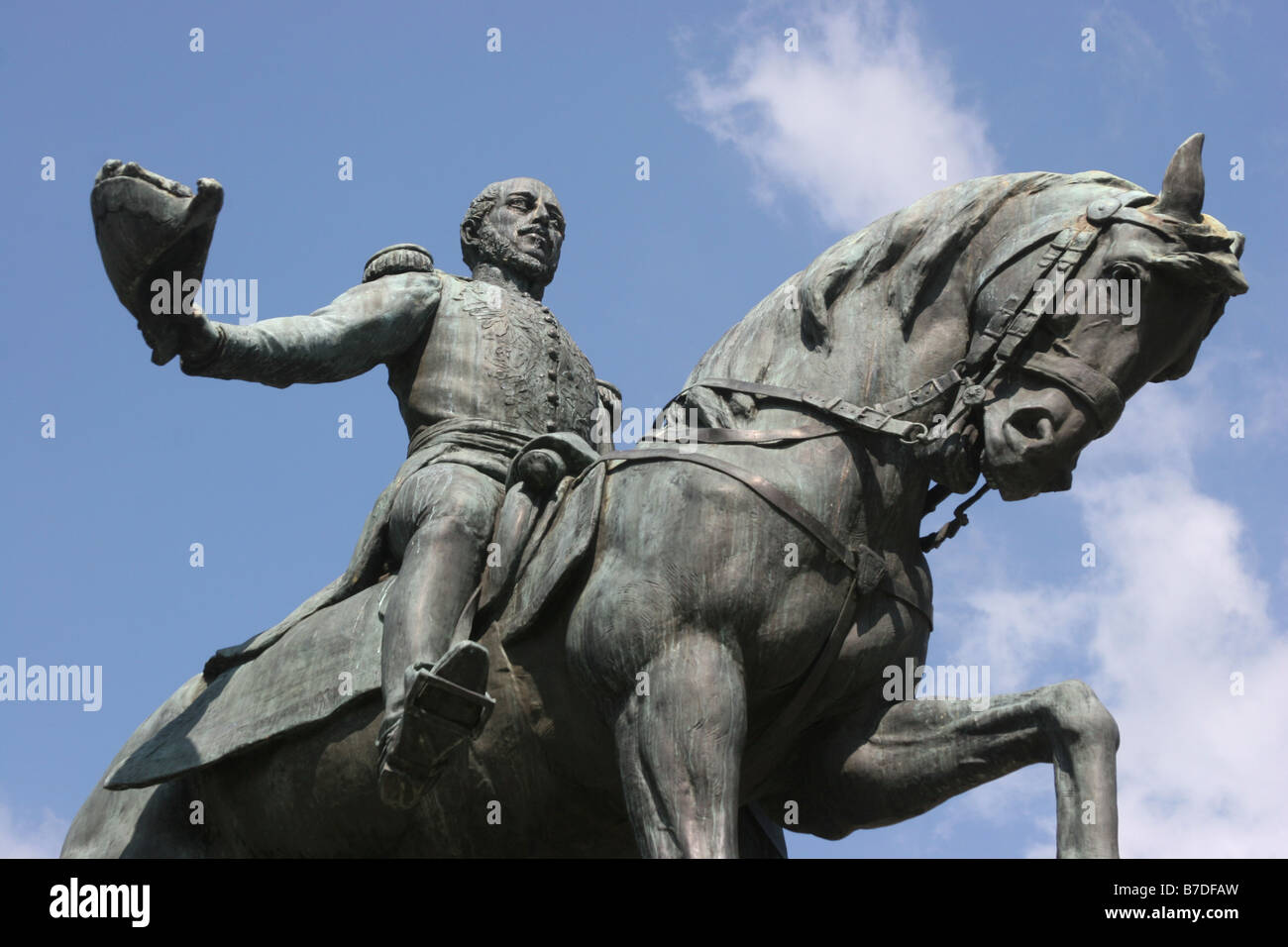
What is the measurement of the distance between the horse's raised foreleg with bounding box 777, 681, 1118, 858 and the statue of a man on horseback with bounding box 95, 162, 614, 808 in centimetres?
172

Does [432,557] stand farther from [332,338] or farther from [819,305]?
[819,305]

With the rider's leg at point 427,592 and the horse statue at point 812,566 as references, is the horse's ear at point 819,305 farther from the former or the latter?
the rider's leg at point 427,592

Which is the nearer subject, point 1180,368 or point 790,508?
point 790,508

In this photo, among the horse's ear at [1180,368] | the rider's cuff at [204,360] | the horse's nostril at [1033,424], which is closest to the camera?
the horse's nostril at [1033,424]

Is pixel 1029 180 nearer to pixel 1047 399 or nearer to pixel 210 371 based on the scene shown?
pixel 1047 399

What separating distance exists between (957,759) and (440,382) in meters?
3.32

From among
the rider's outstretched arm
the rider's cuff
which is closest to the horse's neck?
the rider's outstretched arm

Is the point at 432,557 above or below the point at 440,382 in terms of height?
below

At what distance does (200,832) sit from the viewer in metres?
11.9

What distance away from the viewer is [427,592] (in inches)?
426

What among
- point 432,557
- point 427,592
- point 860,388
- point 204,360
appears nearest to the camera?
point 860,388

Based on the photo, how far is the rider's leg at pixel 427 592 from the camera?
1032 centimetres

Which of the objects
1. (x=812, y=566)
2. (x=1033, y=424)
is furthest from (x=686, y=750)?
(x=1033, y=424)

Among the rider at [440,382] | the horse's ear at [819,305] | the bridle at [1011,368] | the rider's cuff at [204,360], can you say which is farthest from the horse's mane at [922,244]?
the rider's cuff at [204,360]
